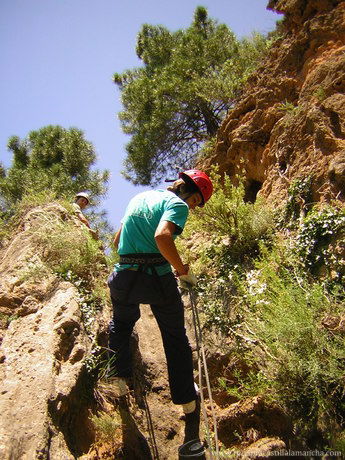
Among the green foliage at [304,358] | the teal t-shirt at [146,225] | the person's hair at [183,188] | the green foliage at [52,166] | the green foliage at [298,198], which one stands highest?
the green foliage at [52,166]

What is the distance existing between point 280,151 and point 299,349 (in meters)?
3.75

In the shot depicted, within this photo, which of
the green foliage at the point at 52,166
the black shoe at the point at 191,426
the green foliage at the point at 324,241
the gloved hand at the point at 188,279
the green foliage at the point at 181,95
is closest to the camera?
the black shoe at the point at 191,426

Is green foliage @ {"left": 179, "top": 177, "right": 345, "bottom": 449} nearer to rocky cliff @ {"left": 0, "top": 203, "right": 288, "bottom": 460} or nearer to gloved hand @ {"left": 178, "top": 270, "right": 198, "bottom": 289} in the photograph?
rocky cliff @ {"left": 0, "top": 203, "right": 288, "bottom": 460}

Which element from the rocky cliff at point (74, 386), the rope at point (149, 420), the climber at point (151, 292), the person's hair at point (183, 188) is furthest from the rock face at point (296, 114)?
the rope at point (149, 420)

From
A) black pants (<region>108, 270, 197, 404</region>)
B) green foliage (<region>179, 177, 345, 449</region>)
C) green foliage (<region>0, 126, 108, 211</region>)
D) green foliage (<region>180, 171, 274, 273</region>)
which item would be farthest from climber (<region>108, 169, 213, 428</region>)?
green foliage (<region>0, 126, 108, 211</region>)

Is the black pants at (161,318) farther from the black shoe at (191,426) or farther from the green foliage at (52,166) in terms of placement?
the green foliage at (52,166)

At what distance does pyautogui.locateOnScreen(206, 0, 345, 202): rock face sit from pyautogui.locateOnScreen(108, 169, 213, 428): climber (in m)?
2.13

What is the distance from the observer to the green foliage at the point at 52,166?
11000 mm

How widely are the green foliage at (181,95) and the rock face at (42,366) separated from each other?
687 centimetres

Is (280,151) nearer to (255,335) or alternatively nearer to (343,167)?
(343,167)

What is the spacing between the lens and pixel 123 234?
10.3 ft

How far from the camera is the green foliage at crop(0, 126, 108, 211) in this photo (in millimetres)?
11000

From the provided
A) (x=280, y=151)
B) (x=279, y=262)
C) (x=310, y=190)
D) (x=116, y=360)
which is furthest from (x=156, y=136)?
(x=116, y=360)

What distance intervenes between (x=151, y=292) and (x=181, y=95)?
25.9ft
